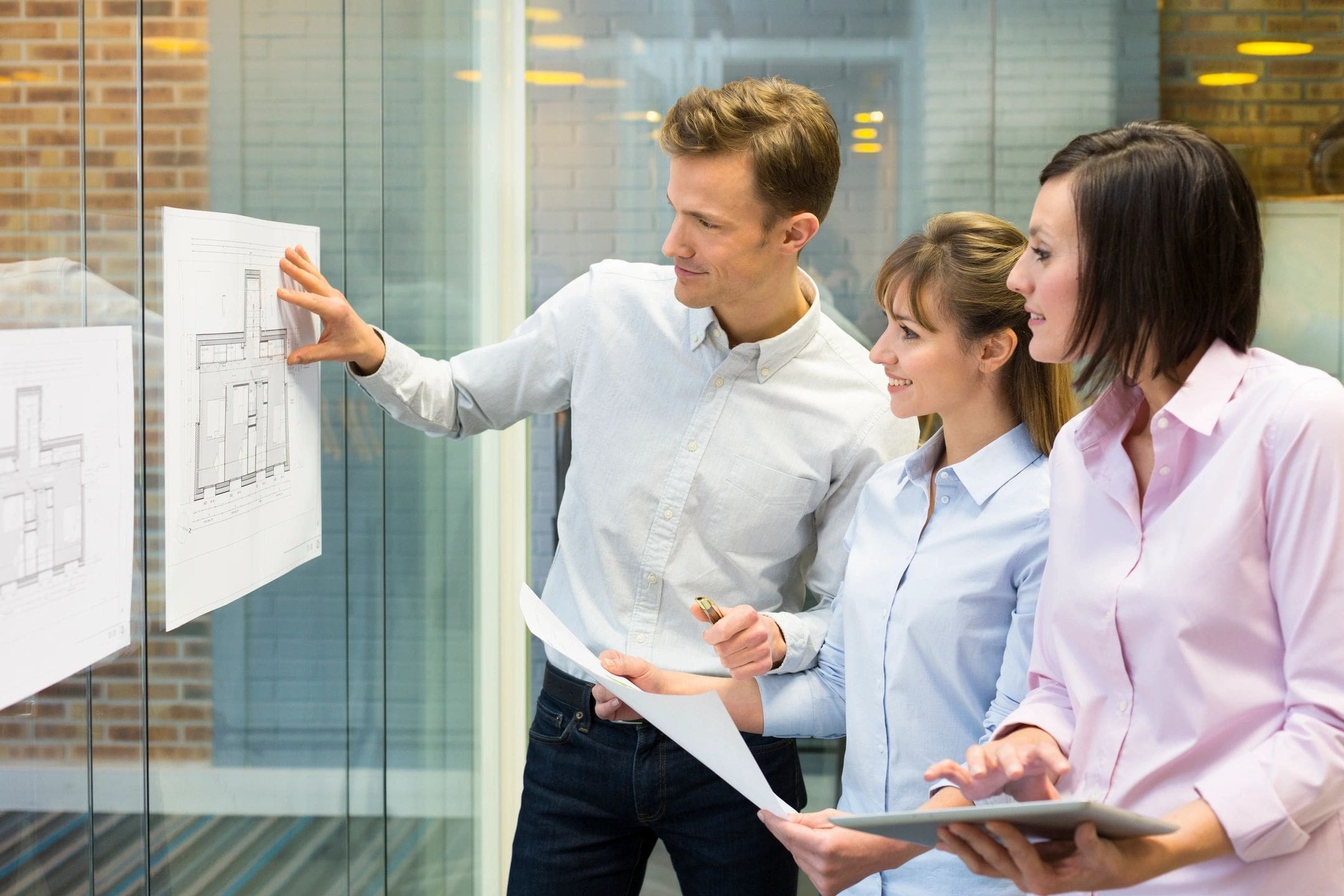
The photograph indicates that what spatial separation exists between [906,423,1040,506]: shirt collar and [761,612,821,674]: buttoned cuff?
34 cm

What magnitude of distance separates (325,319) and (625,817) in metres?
0.88

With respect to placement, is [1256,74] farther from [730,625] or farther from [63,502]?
[63,502]

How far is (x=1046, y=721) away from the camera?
124cm

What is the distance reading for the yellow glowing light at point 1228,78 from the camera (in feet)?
9.10

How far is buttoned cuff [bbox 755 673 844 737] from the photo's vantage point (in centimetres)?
168

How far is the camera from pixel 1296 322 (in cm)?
280

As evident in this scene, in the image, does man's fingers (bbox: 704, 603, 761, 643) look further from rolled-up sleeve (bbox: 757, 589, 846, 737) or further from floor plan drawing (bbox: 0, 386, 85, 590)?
floor plan drawing (bbox: 0, 386, 85, 590)

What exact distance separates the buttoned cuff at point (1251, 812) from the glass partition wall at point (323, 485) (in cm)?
103

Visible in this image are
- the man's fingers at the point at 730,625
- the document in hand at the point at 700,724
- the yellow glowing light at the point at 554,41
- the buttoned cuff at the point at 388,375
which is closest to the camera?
the document in hand at the point at 700,724

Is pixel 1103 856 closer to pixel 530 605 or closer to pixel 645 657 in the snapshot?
pixel 530 605

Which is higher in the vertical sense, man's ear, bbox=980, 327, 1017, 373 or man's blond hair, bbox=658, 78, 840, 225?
man's blond hair, bbox=658, 78, 840, 225

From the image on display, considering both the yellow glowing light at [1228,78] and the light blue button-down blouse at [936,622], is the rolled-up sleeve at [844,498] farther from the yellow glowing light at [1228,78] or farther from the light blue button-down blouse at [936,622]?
the yellow glowing light at [1228,78]

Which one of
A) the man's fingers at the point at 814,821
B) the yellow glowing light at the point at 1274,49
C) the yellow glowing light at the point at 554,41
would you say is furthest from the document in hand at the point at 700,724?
the yellow glowing light at the point at 1274,49

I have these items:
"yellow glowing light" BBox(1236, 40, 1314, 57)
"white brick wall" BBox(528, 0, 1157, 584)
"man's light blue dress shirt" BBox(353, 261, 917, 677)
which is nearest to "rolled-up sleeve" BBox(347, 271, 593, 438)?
"man's light blue dress shirt" BBox(353, 261, 917, 677)
